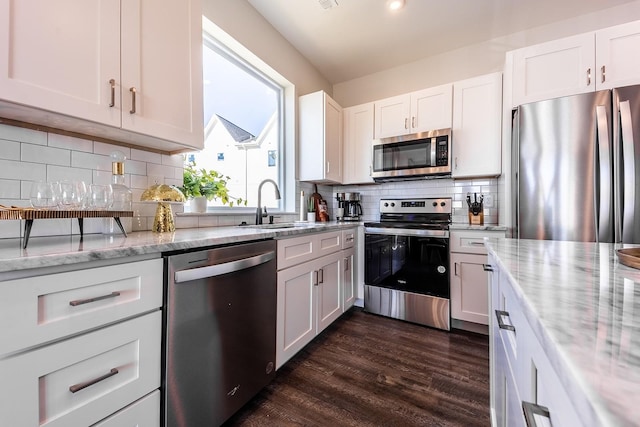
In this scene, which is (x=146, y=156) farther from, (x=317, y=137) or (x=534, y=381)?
Result: (x=534, y=381)

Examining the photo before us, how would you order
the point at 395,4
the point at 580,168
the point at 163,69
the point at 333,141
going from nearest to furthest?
the point at 163,69
the point at 580,168
the point at 395,4
the point at 333,141

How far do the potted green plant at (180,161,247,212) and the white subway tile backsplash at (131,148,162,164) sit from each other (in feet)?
0.73

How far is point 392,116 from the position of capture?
2928mm

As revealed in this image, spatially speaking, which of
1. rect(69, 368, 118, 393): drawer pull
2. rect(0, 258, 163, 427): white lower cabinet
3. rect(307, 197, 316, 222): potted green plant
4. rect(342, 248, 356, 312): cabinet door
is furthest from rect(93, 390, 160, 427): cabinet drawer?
rect(307, 197, 316, 222): potted green plant

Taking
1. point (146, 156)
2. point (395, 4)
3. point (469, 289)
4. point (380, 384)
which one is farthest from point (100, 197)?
point (469, 289)

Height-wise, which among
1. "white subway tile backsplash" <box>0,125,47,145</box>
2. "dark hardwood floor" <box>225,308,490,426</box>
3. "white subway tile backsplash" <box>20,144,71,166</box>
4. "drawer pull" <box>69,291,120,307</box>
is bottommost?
"dark hardwood floor" <box>225,308,490,426</box>

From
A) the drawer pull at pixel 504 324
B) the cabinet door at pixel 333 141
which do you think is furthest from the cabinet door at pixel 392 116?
the drawer pull at pixel 504 324

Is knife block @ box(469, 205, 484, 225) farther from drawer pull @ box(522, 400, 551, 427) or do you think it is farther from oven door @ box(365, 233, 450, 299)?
drawer pull @ box(522, 400, 551, 427)

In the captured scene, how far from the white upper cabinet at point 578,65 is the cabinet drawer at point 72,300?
2767 millimetres

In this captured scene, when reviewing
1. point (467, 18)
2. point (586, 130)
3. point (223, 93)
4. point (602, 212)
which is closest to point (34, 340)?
point (223, 93)

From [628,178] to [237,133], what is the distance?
9.25 ft

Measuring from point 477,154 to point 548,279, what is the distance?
7.71 feet

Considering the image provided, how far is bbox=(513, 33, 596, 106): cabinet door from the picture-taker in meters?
1.95

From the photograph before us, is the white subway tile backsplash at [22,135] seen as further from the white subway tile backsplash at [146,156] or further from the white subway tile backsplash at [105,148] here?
the white subway tile backsplash at [146,156]
